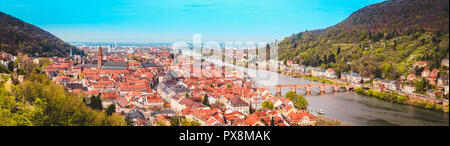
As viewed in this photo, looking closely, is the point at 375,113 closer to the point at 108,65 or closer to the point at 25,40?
the point at 108,65

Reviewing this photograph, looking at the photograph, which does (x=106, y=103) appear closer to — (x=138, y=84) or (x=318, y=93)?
(x=138, y=84)

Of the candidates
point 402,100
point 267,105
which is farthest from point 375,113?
point 267,105

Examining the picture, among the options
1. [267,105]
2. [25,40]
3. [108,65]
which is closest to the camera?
[267,105]

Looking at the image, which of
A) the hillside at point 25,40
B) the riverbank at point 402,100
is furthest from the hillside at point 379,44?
the hillside at point 25,40

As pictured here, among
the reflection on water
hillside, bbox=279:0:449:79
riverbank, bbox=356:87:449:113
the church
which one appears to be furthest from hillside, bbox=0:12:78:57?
hillside, bbox=279:0:449:79

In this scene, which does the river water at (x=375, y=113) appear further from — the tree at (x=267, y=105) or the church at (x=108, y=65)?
the church at (x=108, y=65)

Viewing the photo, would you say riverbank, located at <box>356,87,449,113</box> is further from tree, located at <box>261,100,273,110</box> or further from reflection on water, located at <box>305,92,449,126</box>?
tree, located at <box>261,100,273,110</box>
